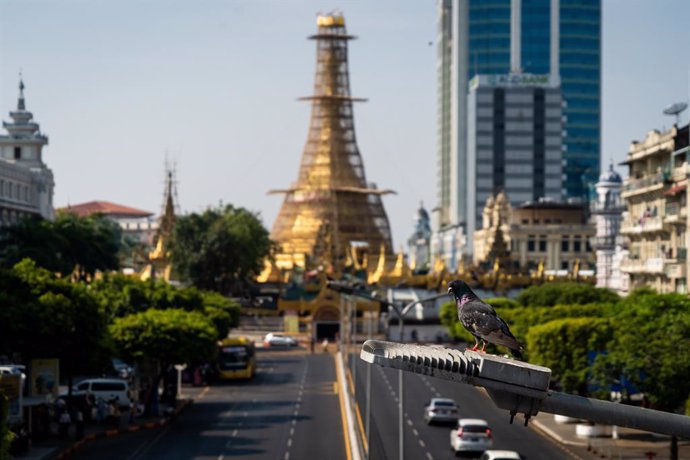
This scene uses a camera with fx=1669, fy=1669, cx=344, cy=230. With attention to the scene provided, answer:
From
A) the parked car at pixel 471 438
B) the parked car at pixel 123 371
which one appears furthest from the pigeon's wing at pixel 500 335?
the parked car at pixel 123 371

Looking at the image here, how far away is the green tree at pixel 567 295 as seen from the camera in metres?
101

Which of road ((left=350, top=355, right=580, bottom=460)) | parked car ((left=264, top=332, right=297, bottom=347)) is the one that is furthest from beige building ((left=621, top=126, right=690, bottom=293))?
parked car ((left=264, top=332, right=297, bottom=347))

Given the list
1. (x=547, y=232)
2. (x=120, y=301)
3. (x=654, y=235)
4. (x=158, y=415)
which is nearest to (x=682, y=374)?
(x=158, y=415)

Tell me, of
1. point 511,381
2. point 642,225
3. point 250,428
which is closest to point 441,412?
point 250,428

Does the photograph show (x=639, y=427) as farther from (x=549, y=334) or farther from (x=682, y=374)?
(x=549, y=334)

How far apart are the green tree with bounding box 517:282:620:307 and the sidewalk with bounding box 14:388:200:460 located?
102 ft

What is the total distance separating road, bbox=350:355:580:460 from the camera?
55.2 meters

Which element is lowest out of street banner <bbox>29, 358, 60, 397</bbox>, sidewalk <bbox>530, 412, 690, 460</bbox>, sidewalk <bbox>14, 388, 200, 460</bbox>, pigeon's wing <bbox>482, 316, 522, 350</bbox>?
sidewalk <bbox>14, 388, 200, 460</bbox>

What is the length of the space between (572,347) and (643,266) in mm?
35425

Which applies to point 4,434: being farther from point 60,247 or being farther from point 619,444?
point 60,247

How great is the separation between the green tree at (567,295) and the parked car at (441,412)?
107ft

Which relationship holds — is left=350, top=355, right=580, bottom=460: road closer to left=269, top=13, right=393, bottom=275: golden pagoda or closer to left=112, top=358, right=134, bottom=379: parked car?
left=112, top=358, right=134, bottom=379: parked car

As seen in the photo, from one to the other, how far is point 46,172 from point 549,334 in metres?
70.3

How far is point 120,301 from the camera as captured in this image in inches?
3371
